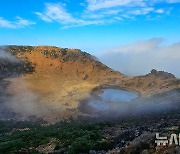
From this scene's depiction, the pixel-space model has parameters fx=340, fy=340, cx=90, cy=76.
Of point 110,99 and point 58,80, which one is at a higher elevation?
point 58,80

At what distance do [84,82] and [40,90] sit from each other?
1473 cm

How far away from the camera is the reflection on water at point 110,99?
240 feet

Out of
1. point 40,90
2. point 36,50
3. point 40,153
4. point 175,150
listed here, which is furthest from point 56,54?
point 175,150

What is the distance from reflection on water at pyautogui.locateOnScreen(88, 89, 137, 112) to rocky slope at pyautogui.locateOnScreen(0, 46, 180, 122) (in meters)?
3.53

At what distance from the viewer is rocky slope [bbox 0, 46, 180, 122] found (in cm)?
7469

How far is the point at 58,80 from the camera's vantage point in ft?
311

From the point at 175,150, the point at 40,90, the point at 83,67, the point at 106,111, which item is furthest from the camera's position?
the point at 83,67

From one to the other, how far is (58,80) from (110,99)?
2082cm

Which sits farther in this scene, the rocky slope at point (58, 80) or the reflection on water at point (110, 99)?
the rocky slope at point (58, 80)

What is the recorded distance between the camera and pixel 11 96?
266 feet

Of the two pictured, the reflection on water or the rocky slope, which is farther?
the rocky slope

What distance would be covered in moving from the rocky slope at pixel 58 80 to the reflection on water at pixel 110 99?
3529 mm

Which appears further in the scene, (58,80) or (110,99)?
(58,80)

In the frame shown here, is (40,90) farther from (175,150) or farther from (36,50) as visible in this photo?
(175,150)
